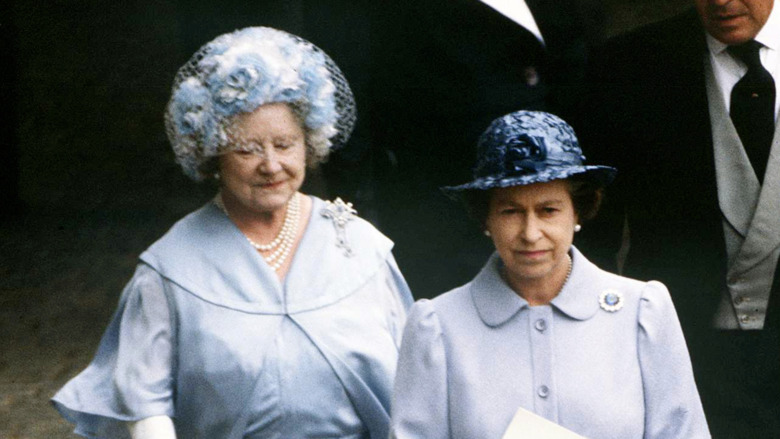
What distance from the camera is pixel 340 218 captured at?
10.8 ft

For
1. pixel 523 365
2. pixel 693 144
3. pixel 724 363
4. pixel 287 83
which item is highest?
pixel 287 83

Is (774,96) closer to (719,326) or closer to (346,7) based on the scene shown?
(719,326)

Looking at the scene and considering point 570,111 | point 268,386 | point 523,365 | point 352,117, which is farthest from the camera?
point 570,111

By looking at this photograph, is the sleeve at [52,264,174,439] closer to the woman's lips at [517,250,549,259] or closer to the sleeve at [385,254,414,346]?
the sleeve at [385,254,414,346]

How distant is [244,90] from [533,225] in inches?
29.5

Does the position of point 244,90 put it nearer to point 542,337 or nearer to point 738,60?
point 542,337

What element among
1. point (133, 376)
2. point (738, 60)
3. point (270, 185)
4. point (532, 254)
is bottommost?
point (133, 376)

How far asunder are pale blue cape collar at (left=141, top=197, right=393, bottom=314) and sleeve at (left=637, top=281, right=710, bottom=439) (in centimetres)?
76

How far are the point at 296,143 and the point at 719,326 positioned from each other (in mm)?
1218

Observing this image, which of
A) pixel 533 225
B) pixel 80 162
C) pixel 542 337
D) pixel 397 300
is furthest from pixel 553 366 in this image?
pixel 80 162

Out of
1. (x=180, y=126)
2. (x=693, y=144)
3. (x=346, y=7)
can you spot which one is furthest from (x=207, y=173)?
(x=693, y=144)

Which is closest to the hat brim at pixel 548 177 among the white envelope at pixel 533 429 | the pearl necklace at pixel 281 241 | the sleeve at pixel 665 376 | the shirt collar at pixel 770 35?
the sleeve at pixel 665 376

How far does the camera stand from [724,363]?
351 centimetres

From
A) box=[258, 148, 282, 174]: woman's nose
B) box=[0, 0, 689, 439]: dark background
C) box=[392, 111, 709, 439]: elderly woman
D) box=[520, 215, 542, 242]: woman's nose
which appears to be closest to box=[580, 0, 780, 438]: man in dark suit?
box=[392, 111, 709, 439]: elderly woman
